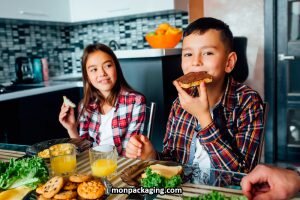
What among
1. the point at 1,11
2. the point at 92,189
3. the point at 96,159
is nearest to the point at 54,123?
the point at 1,11

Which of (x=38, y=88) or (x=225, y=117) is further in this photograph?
(x=38, y=88)

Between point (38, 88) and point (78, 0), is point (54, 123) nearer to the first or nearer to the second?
point (38, 88)

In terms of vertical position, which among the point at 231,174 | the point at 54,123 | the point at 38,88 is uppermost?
the point at 38,88

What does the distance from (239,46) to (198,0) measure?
1.92 feet

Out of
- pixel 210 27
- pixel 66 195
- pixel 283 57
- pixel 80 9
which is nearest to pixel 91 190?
pixel 66 195

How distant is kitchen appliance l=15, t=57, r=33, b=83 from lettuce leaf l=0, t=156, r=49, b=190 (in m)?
2.15

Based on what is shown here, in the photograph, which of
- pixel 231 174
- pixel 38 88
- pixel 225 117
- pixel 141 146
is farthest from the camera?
pixel 38 88

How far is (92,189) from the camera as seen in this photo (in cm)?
73

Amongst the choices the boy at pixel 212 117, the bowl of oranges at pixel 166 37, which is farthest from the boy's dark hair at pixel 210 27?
the bowl of oranges at pixel 166 37

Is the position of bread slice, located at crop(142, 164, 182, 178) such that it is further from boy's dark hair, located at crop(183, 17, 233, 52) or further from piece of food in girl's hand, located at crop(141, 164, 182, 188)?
boy's dark hair, located at crop(183, 17, 233, 52)

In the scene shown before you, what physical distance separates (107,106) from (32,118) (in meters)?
1.05

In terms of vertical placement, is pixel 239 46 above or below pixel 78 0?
below

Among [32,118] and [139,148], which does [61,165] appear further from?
[32,118]

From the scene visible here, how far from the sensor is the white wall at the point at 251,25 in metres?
2.70
